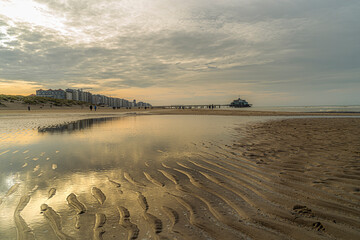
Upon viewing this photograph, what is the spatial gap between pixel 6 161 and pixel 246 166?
27.4ft

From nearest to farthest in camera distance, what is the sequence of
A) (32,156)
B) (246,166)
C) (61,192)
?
(61,192), (246,166), (32,156)

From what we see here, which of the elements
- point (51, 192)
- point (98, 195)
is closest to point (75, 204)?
point (98, 195)

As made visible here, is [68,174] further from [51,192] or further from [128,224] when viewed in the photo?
[128,224]

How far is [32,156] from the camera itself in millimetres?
7414

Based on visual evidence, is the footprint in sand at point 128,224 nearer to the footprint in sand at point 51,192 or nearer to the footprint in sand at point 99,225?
the footprint in sand at point 99,225

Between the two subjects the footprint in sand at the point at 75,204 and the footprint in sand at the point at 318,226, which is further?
the footprint in sand at the point at 75,204

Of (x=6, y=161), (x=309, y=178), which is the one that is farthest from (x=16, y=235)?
(x=309, y=178)

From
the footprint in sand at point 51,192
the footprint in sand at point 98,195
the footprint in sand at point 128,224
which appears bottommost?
the footprint in sand at point 51,192

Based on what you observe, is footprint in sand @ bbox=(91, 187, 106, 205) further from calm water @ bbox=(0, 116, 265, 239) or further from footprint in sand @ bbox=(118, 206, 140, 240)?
footprint in sand @ bbox=(118, 206, 140, 240)

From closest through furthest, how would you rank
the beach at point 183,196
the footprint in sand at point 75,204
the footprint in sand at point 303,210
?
1. the beach at point 183,196
2. the footprint in sand at point 303,210
3. the footprint in sand at point 75,204

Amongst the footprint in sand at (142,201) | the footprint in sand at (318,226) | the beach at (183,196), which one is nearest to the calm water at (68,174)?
the beach at (183,196)

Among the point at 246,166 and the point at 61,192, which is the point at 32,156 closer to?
the point at 61,192

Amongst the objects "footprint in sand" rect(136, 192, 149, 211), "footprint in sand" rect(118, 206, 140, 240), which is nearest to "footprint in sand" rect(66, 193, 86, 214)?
"footprint in sand" rect(118, 206, 140, 240)

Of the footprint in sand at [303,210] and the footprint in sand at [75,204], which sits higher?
the footprint in sand at [303,210]
